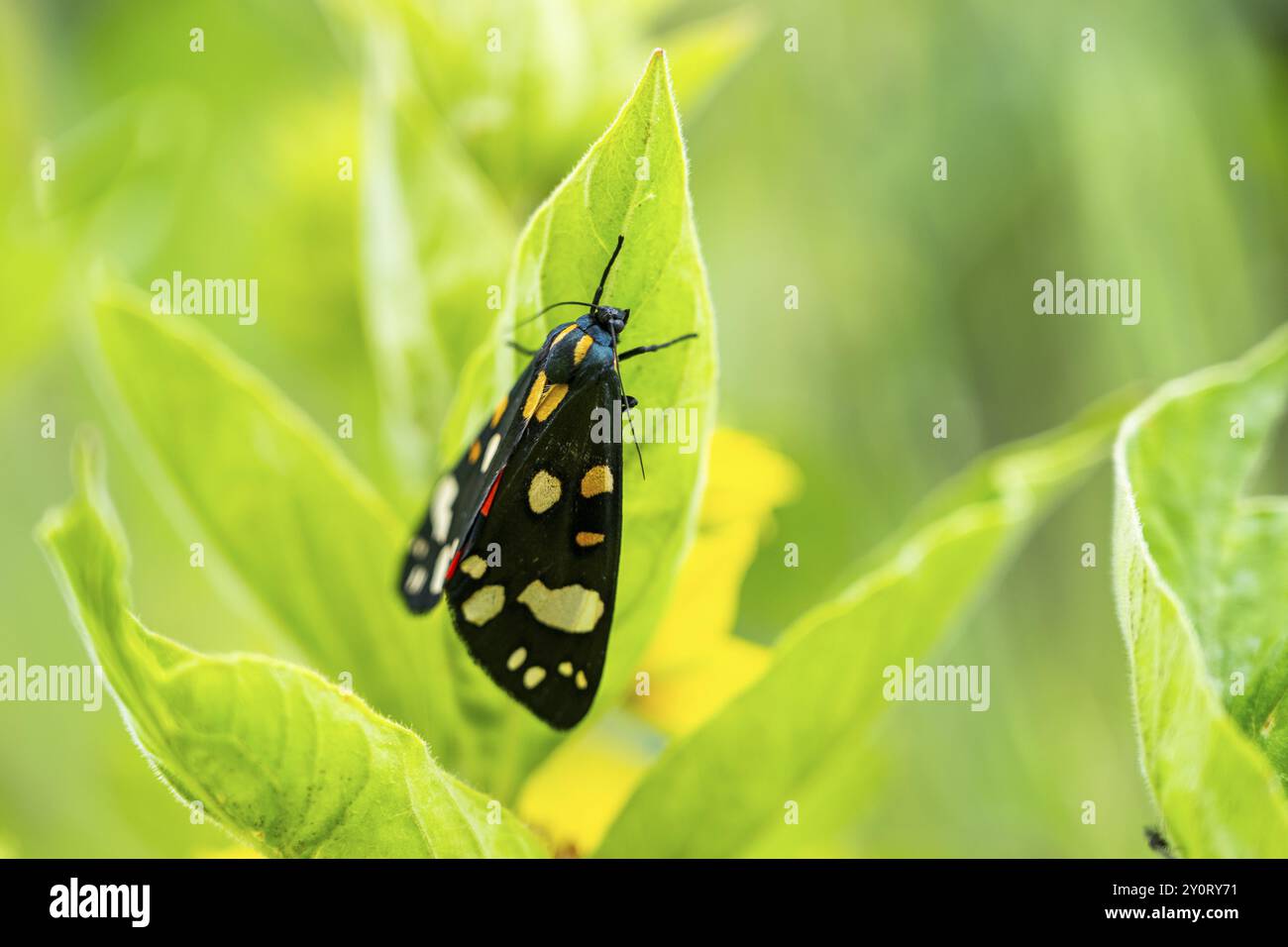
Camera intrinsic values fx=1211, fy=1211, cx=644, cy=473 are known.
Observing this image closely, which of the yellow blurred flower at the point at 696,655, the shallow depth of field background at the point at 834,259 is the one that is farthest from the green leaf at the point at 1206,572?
the shallow depth of field background at the point at 834,259

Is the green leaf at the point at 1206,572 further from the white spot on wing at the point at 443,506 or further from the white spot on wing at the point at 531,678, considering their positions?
the white spot on wing at the point at 443,506

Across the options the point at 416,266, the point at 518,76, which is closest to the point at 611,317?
the point at 416,266

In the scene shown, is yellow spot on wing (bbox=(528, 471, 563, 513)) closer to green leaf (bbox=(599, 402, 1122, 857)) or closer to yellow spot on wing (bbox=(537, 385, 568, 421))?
yellow spot on wing (bbox=(537, 385, 568, 421))

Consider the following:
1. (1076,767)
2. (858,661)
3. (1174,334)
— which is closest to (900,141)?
(1174,334)

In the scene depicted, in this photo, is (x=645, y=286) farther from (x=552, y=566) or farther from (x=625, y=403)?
(x=552, y=566)

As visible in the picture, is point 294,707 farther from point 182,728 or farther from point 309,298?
point 309,298

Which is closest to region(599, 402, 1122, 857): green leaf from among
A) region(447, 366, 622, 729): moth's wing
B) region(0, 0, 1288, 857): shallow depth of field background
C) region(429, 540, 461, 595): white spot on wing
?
region(447, 366, 622, 729): moth's wing
